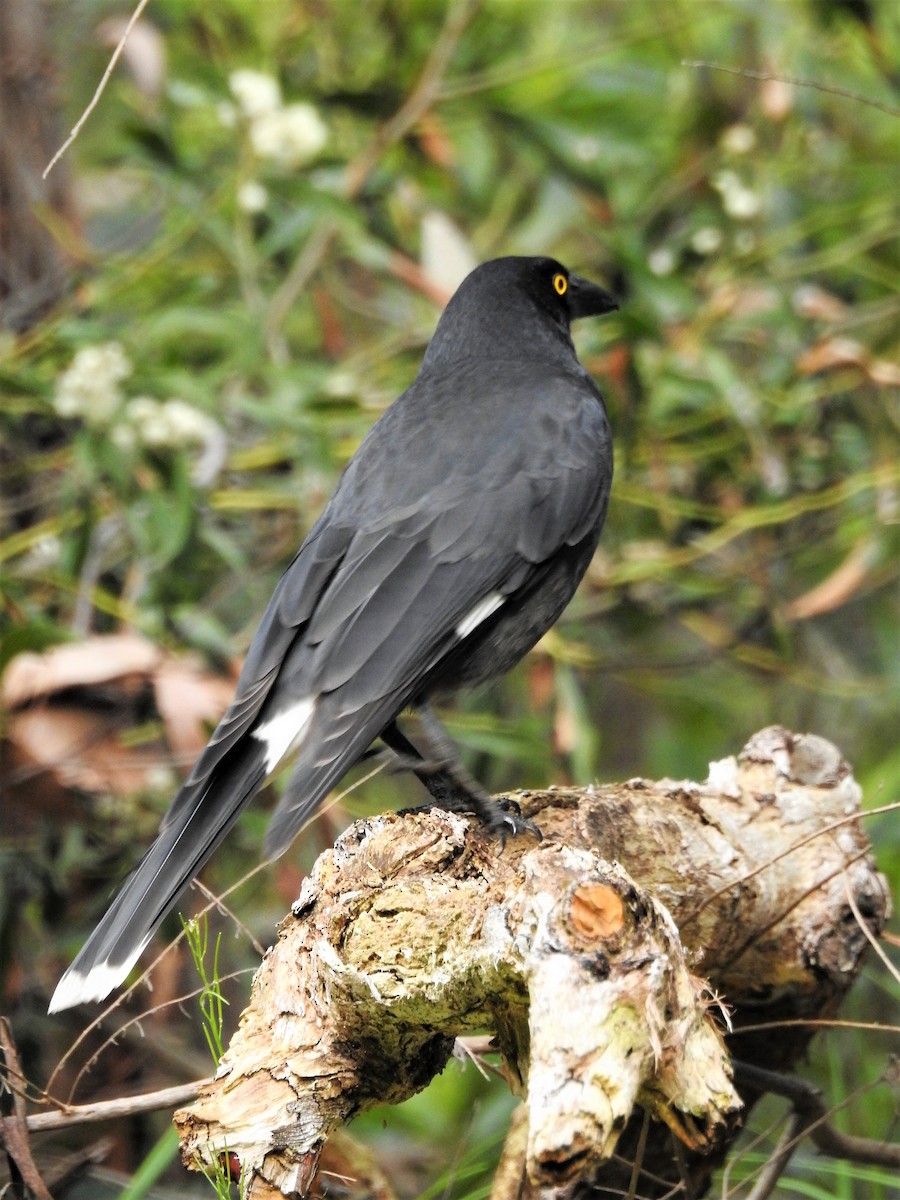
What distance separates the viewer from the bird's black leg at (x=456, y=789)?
2.85 meters

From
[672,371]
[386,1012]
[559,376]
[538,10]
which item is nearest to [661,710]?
[672,371]

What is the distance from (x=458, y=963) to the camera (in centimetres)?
223

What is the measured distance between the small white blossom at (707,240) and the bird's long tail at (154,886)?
2.95 m

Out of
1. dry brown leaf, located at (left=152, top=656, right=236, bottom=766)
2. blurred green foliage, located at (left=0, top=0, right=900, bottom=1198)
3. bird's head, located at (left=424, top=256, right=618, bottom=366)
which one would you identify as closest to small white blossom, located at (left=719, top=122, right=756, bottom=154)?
blurred green foliage, located at (left=0, top=0, right=900, bottom=1198)

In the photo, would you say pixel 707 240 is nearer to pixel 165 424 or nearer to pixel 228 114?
pixel 228 114

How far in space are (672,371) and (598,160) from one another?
37.6 inches

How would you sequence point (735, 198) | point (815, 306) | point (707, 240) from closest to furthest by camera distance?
1. point (735, 198)
2. point (707, 240)
3. point (815, 306)

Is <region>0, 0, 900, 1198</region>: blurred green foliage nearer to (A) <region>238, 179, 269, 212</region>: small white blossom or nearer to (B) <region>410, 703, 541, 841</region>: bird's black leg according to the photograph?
(A) <region>238, 179, 269, 212</region>: small white blossom

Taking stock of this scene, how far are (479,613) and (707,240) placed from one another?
2474mm

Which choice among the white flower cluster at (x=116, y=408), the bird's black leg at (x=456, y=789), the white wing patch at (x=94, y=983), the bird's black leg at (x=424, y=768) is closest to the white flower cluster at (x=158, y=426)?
the white flower cluster at (x=116, y=408)

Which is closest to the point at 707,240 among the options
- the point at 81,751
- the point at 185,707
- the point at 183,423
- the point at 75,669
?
the point at 183,423

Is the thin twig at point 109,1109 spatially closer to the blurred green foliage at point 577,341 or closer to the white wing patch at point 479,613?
the white wing patch at point 479,613

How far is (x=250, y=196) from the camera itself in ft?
14.9

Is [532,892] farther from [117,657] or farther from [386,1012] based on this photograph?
[117,657]
